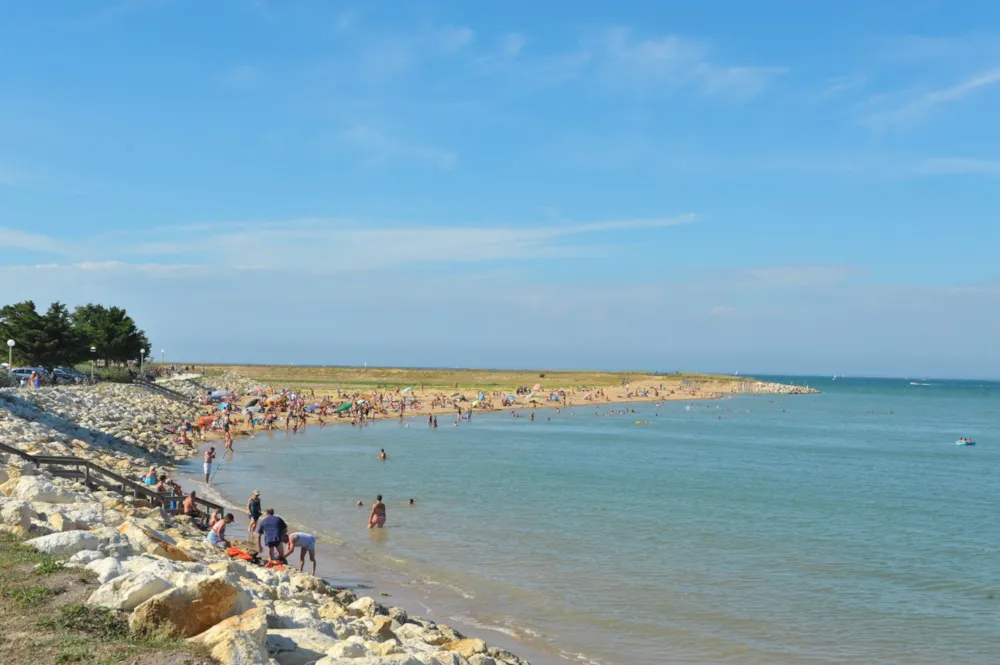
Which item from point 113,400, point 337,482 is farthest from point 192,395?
point 337,482

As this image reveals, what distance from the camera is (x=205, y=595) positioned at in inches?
293

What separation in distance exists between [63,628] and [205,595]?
45.7 inches

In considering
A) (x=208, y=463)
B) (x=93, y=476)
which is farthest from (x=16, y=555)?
(x=208, y=463)

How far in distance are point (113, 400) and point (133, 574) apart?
41.8m

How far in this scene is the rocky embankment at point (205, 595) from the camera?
722 cm

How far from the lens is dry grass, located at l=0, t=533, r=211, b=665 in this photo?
637 centimetres

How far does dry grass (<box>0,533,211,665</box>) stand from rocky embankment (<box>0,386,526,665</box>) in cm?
19

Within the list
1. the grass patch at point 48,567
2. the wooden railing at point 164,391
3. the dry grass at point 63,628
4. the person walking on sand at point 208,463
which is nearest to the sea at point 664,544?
the person walking on sand at point 208,463

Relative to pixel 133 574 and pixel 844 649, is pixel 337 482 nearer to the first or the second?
pixel 844 649

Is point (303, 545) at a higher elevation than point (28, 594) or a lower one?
lower

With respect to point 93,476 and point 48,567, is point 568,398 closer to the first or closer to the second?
point 93,476

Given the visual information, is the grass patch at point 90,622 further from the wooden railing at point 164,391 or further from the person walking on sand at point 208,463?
the wooden railing at point 164,391

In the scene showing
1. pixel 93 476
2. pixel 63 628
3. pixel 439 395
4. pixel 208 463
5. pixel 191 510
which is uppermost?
pixel 63 628

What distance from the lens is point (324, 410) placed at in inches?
2564
